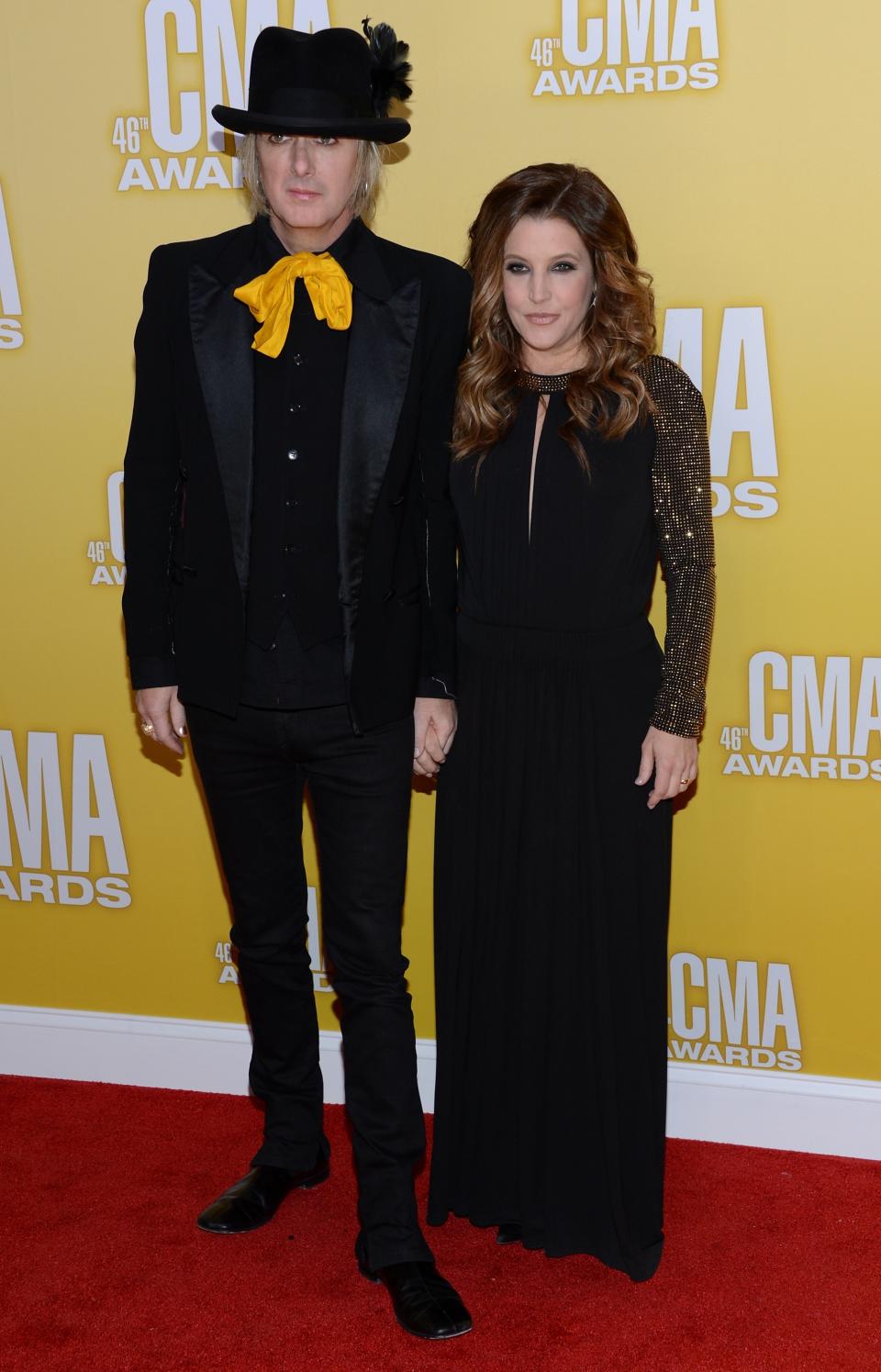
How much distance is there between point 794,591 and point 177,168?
1.51 meters

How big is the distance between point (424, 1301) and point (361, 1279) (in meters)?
0.20

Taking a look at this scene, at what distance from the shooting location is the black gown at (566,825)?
226 cm

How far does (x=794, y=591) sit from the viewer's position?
267 cm

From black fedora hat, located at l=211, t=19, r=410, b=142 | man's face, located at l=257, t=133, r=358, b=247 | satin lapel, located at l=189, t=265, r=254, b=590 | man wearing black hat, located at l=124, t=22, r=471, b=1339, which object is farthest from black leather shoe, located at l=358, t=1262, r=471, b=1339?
black fedora hat, located at l=211, t=19, r=410, b=142

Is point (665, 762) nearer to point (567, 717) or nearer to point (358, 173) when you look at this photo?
point (567, 717)

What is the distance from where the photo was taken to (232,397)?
7.07ft

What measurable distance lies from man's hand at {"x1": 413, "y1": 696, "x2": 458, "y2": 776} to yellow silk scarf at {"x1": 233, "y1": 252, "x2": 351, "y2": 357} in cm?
64

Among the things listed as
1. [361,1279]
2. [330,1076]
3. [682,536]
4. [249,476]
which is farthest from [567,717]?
[330,1076]

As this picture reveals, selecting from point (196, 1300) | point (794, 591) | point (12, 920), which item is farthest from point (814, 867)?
point (12, 920)

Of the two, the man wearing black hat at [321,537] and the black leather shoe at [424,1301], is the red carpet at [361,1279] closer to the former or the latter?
the black leather shoe at [424,1301]

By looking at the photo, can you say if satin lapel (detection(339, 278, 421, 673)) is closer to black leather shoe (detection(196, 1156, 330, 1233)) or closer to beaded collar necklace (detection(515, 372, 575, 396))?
beaded collar necklace (detection(515, 372, 575, 396))

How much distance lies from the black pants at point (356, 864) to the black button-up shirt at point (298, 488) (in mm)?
135

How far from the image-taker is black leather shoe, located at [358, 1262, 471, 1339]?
220 cm

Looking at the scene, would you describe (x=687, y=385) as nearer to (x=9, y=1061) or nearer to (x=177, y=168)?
(x=177, y=168)
